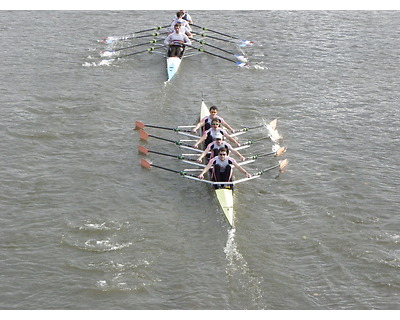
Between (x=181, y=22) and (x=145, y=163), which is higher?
(x=181, y=22)

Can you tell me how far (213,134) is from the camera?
1952 centimetres

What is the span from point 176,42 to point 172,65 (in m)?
1.77

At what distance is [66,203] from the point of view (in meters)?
17.2

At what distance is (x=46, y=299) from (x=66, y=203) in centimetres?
402

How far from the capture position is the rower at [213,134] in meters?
19.4

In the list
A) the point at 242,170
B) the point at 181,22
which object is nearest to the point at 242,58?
the point at 181,22

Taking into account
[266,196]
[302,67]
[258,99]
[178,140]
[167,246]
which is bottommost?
[167,246]

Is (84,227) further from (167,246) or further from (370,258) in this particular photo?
(370,258)

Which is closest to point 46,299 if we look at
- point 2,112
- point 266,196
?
point 266,196

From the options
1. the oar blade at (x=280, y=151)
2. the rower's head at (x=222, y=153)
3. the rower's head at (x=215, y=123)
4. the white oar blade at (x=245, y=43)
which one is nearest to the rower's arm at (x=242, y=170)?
the rower's head at (x=222, y=153)

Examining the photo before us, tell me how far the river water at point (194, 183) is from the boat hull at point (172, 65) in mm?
351

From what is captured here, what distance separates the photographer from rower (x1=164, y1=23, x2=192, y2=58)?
2669 centimetres

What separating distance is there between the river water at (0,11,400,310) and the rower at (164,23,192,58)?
73 cm

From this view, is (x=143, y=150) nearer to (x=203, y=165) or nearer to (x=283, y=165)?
(x=203, y=165)
